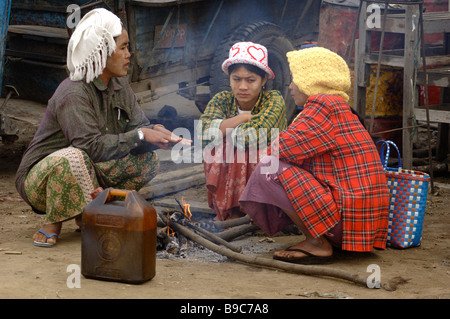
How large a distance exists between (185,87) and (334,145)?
169 inches

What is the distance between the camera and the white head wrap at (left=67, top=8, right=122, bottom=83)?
376 cm

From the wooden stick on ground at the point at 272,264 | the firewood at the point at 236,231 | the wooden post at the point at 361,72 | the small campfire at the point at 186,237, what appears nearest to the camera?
the wooden stick on ground at the point at 272,264

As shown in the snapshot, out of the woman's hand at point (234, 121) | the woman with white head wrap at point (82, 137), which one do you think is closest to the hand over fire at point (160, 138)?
the woman with white head wrap at point (82, 137)

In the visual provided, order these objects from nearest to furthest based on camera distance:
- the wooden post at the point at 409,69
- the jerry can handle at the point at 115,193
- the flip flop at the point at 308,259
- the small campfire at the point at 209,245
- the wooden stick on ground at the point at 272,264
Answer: the jerry can handle at the point at 115,193, the wooden stick on ground at the point at 272,264, the small campfire at the point at 209,245, the flip flop at the point at 308,259, the wooden post at the point at 409,69

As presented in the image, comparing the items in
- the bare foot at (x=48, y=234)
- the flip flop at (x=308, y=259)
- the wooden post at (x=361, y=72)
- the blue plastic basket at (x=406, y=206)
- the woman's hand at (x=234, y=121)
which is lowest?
the flip flop at (x=308, y=259)

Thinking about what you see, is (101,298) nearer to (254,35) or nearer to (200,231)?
(200,231)

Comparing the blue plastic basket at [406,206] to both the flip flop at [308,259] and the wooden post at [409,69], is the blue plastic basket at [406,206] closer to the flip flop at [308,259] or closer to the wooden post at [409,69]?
the flip flop at [308,259]

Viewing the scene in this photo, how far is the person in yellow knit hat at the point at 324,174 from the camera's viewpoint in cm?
351

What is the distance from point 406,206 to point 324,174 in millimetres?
636

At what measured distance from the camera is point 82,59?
12.5 feet

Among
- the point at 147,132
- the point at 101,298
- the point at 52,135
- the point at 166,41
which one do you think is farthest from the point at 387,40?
the point at 101,298

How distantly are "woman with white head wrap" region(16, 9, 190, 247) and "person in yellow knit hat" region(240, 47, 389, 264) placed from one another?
0.79 meters

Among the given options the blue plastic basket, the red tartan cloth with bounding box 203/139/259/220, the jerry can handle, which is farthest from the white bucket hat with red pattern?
the jerry can handle

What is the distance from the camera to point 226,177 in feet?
14.6
